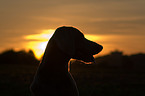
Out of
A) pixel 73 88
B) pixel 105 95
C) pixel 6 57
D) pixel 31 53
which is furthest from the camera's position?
pixel 31 53

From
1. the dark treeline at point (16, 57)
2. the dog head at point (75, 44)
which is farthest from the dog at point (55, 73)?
the dark treeline at point (16, 57)

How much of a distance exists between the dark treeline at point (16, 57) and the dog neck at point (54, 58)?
3204 centimetres

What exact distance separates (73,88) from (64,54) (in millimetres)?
683

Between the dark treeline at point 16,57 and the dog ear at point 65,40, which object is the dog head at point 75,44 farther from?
the dark treeline at point 16,57

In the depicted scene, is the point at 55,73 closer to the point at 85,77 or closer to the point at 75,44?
the point at 75,44

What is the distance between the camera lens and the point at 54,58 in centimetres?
477

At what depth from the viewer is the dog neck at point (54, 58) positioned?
4.75m

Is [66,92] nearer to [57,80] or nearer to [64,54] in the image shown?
[57,80]

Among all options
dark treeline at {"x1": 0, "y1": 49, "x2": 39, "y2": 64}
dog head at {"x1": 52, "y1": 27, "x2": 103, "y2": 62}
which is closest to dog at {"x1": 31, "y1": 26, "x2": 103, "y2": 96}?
dog head at {"x1": 52, "y1": 27, "x2": 103, "y2": 62}

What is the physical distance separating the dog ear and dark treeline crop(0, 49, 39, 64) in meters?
32.3

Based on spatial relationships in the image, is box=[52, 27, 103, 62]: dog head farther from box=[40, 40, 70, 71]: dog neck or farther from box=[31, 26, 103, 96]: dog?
box=[40, 40, 70, 71]: dog neck

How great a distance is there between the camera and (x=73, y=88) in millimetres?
4824

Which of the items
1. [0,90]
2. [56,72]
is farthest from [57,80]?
[0,90]

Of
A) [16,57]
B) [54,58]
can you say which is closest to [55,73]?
[54,58]
